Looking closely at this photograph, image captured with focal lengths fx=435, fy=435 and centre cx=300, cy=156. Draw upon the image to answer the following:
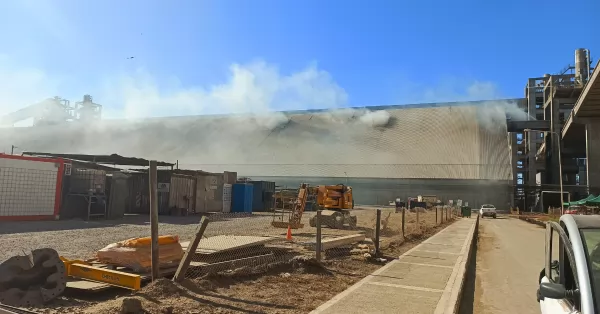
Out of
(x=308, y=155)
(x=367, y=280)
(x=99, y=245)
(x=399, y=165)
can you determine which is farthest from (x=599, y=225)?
(x=308, y=155)

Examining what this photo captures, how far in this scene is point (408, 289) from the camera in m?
7.55

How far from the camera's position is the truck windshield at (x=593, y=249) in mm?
2871

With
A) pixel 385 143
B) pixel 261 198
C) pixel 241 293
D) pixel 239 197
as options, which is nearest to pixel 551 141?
pixel 385 143

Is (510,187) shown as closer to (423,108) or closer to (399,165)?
(399,165)

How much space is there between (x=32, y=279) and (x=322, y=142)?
8892cm

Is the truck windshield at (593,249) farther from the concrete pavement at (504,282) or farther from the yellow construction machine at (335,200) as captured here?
the yellow construction machine at (335,200)

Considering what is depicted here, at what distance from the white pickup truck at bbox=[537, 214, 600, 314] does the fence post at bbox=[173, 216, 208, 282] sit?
4354mm

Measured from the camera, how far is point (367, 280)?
8.23 m

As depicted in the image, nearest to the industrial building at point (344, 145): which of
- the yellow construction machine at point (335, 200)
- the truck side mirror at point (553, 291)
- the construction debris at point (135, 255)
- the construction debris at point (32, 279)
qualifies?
the yellow construction machine at point (335, 200)

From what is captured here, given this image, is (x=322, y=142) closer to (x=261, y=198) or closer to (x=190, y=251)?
(x=261, y=198)

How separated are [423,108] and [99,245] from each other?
87.8m

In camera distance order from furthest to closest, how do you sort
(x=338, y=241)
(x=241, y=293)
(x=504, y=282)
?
(x=338, y=241), (x=504, y=282), (x=241, y=293)

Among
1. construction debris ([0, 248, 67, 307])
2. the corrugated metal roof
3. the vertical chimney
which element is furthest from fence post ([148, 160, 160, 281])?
the vertical chimney

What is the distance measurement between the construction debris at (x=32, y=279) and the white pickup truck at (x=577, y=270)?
5.69 metres
